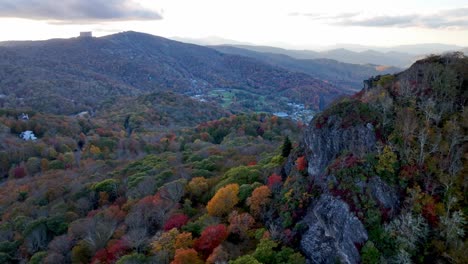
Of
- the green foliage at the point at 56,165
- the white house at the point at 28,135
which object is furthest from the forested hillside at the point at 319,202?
the white house at the point at 28,135

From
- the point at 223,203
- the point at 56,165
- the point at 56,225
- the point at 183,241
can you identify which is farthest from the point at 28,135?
the point at 183,241

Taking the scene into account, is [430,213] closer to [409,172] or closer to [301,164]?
[409,172]

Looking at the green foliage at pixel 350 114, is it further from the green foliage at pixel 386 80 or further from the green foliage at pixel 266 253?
the green foliage at pixel 266 253

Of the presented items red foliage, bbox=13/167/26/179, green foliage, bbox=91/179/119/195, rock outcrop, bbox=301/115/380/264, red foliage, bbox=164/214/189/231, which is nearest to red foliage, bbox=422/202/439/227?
rock outcrop, bbox=301/115/380/264

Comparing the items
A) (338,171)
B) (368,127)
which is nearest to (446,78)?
(368,127)

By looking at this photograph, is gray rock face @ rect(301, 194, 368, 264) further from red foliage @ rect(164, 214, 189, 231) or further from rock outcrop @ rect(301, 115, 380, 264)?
red foliage @ rect(164, 214, 189, 231)

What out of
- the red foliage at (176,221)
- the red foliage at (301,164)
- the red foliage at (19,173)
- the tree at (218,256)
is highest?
the red foliage at (301,164)
